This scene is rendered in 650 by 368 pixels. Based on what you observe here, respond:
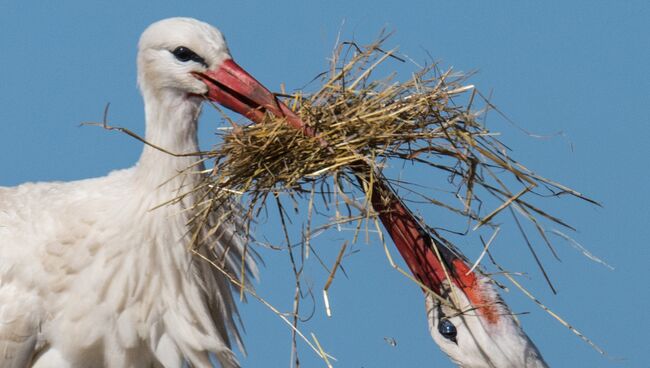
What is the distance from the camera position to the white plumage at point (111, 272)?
437 centimetres

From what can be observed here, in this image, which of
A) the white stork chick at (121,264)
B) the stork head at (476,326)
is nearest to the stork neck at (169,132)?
the white stork chick at (121,264)

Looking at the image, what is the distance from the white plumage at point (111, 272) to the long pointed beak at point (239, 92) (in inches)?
4.8

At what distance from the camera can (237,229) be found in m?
4.51

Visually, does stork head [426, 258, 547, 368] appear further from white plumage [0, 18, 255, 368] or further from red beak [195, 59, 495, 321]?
white plumage [0, 18, 255, 368]

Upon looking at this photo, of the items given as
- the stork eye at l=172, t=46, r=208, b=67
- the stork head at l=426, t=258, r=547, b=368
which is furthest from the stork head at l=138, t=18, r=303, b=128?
the stork head at l=426, t=258, r=547, b=368

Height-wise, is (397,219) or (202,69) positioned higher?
(202,69)

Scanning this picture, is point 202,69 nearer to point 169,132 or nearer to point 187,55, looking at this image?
point 187,55

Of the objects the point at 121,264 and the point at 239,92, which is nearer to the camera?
the point at 239,92

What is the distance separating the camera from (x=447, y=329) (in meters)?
4.16

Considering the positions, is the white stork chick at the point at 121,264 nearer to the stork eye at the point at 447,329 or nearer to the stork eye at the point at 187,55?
the stork eye at the point at 187,55

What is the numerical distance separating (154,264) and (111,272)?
4.4 inches

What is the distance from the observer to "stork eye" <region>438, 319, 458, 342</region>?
13.6 feet

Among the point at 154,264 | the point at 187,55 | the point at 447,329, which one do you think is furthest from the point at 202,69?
the point at 447,329

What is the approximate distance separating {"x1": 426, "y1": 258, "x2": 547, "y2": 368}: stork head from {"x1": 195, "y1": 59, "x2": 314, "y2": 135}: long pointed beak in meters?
0.60
